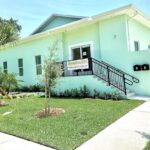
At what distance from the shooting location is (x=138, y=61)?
1202 centimetres

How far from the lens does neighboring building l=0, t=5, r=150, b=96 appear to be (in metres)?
12.0

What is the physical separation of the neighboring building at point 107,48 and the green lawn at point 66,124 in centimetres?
300

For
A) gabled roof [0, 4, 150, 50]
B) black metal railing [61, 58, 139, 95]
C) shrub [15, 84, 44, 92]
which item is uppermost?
gabled roof [0, 4, 150, 50]

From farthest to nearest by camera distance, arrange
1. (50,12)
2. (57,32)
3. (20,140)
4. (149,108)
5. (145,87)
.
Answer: (50,12)
(57,32)
(145,87)
(149,108)
(20,140)

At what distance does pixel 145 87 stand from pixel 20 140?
7.71m

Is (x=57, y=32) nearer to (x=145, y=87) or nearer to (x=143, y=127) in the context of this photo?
(x=145, y=87)

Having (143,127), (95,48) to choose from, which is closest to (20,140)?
(143,127)

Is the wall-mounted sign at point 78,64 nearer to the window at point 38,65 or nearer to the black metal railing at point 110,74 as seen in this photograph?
the black metal railing at point 110,74

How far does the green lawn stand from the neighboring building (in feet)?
9.83

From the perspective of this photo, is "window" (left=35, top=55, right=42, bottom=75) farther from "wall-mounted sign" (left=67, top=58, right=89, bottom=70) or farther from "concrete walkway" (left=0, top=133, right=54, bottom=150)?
"concrete walkway" (left=0, top=133, right=54, bottom=150)

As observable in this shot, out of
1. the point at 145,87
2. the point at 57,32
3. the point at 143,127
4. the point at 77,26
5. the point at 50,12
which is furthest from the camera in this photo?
the point at 50,12

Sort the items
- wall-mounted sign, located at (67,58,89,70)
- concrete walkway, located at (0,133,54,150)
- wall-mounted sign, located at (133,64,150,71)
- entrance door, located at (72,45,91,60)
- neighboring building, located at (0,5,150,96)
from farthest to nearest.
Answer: entrance door, located at (72,45,91,60) → wall-mounted sign, located at (67,58,89,70) → neighboring building, located at (0,5,150,96) → wall-mounted sign, located at (133,64,150,71) → concrete walkway, located at (0,133,54,150)

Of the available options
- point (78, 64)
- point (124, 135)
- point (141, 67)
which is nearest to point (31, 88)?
point (78, 64)

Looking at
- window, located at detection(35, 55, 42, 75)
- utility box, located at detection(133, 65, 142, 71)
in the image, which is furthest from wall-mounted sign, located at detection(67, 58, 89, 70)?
window, located at detection(35, 55, 42, 75)
